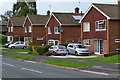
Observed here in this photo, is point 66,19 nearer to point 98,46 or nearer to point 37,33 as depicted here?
point 98,46

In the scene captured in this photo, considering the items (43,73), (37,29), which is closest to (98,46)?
(43,73)

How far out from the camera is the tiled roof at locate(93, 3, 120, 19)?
1414 inches

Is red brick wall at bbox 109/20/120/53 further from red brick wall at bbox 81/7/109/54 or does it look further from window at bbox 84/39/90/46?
window at bbox 84/39/90/46

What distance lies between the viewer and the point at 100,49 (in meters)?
38.3

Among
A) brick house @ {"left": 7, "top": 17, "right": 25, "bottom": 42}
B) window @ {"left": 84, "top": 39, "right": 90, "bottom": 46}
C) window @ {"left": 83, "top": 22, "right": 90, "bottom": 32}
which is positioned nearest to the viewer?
window @ {"left": 83, "top": 22, "right": 90, "bottom": 32}

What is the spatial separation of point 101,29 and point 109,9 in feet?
9.69

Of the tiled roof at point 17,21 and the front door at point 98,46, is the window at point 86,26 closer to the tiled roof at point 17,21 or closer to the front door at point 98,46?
the front door at point 98,46

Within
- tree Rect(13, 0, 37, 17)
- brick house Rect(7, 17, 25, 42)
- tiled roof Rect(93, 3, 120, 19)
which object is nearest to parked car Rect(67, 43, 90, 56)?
tiled roof Rect(93, 3, 120, 19)

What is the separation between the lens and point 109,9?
37688mm

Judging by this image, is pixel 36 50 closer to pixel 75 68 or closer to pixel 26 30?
pixel 75 68

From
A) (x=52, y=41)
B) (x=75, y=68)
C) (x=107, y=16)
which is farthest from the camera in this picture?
(x=52, y=41)

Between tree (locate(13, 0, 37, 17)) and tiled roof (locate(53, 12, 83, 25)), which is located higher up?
tree (locate(13, 0, 37, 17))

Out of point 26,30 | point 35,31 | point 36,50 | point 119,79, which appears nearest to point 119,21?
point 36,50

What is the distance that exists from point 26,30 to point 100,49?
1185 inches
